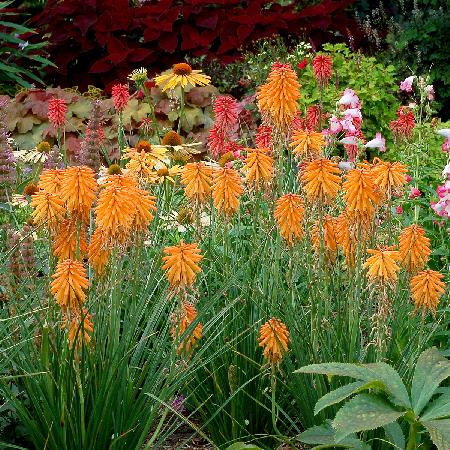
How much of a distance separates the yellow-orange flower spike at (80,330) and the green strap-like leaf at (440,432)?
37.7 inches

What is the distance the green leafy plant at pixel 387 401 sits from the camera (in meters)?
2.46

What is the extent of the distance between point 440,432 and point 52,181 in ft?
4.49

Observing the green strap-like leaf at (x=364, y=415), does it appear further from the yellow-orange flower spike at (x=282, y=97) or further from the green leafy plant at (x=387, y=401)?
the yellow-orange flower spike at (x=282, y=97)

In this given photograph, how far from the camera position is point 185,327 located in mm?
2977

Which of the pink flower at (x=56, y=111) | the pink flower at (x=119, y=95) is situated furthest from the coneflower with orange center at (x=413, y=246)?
the pink flower at (x=119, y=95)

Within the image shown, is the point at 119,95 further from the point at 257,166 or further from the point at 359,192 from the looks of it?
the point at 359,192

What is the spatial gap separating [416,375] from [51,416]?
1057 mm

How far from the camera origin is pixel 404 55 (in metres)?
9.77

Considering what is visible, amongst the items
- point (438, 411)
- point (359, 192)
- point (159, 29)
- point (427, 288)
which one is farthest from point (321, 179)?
point (159, 29)

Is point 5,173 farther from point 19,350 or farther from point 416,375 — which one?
point 416,375

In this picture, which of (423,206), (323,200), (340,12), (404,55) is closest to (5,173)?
(323,200)

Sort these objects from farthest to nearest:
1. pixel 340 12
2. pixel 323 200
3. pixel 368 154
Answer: pixel 340 12
pixel 368 154
pixel 323 200

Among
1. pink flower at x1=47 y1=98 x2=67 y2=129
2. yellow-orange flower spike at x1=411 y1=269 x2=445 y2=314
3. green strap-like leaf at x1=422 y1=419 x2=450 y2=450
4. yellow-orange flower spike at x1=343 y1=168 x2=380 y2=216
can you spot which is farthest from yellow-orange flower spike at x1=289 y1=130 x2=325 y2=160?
pink flower at x1=47 y1=98 x2=67 y2=129

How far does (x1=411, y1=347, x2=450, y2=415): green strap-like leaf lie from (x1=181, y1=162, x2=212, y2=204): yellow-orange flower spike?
2.80 ft
